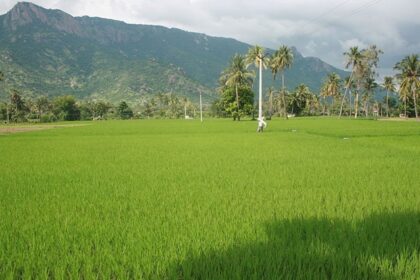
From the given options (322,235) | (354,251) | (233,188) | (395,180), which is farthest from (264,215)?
(395,180)

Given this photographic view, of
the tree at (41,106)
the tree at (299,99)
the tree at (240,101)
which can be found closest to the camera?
the tree at (240,101)

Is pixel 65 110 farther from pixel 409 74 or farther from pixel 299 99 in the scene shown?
pixel 409 74

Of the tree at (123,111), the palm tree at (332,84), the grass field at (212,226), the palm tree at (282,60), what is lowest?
the grass field at (212,226)

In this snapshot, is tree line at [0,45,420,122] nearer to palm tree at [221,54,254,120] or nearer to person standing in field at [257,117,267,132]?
palm tree at [221,54,254,120]

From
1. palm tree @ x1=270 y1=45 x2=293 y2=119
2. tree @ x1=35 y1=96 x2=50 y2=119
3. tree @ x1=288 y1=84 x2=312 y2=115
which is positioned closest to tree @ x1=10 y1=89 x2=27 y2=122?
tree @ x1=35 y1=96 x2=50 y2=119

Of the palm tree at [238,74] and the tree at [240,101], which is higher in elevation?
the palm tree at [238,74]

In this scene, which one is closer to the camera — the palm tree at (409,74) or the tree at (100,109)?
the palm tree at (409,74)

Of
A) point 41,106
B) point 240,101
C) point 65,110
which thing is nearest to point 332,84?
point 240,101

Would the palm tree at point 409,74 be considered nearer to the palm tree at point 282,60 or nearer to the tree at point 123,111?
the palm tree at point 282,60

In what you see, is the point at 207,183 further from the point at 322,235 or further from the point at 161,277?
the point at 161,277

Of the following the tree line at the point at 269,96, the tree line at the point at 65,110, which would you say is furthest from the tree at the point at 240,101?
the tree line at the point at 65,110

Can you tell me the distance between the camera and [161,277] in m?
3.01

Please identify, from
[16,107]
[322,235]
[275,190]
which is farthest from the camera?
[16,107]

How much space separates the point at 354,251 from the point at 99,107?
398 feet
